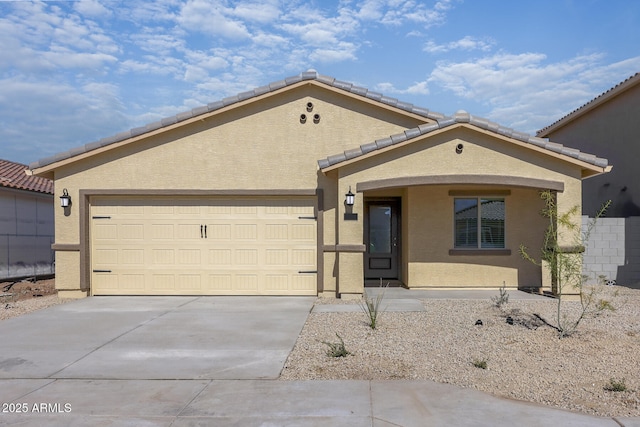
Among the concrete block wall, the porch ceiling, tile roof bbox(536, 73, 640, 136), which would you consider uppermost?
tile roof bbox(536, 73, 640, 136)

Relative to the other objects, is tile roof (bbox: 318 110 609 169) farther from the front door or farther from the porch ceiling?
the front door

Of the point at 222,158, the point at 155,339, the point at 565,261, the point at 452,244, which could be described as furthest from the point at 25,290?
the point at 565,261

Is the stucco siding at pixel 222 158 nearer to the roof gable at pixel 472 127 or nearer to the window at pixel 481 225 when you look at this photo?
the roof gable at pixel 472 127

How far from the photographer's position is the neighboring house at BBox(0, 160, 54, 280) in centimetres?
1607

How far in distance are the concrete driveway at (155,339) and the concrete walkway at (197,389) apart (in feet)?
0.06

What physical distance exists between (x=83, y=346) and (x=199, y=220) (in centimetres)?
510

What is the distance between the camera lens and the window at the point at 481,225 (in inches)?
496

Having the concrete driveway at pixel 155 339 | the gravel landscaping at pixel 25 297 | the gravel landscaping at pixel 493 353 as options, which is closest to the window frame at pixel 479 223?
the gravel landscaping at pixel 493 353

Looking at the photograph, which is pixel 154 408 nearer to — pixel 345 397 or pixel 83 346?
pixel 345 397

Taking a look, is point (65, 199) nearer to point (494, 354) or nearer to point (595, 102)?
point (494, 354)

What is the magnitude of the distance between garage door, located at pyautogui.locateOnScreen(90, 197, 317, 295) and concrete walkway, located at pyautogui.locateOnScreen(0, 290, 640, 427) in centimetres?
320

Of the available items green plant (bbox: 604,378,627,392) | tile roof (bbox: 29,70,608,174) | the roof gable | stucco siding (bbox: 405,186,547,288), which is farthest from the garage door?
green plant (bbox: 604,378,627,392)

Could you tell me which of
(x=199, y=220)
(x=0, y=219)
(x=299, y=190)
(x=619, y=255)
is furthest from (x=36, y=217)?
(x=619, y=255)

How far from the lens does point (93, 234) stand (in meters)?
12.2
